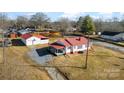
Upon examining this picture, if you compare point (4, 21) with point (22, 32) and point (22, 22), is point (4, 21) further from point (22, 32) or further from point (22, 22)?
point (22, 32)

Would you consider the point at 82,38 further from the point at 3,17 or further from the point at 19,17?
the point at 3,17

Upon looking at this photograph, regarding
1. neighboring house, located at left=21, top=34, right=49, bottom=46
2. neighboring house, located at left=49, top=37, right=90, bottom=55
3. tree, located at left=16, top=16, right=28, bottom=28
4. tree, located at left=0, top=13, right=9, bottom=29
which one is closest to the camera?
tree, located at left=0, top=13, right=9, bottom=29

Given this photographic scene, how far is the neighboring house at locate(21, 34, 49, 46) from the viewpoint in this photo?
554cm

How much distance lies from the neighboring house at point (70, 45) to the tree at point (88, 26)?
10.7 inches

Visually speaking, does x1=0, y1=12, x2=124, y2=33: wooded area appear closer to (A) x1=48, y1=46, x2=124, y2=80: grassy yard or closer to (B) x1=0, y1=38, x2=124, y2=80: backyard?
(B) x1=0, y1=38, x2=124, y2=80: backyard

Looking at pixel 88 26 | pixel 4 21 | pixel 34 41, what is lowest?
pixel 34 41

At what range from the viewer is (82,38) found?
580 cm

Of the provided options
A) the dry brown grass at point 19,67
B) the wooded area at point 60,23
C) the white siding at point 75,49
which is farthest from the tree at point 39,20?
the white siding at point 75,49

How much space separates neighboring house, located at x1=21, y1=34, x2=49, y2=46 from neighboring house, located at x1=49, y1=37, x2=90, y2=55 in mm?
261

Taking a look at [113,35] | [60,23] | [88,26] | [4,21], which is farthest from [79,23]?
[4,21]

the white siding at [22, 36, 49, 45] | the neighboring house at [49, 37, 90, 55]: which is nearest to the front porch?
the neighboring house at [49, 37, 90, 55]

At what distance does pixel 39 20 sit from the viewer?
17.5 ft

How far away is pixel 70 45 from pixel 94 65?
2.64 feet
